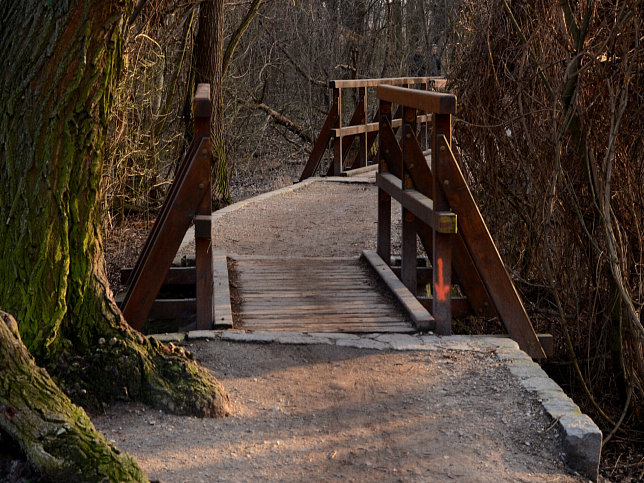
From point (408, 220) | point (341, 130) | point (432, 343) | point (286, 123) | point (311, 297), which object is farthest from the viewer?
point (286, 123)

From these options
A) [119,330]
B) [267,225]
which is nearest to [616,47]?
[119,330]

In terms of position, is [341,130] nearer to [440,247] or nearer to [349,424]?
[440,247]

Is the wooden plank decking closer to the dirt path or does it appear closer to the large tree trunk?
the dirt path

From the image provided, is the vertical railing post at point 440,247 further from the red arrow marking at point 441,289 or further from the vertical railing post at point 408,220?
the vertical railing post at point 408,220

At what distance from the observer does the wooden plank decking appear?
610 cm

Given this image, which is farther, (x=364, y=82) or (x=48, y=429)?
(x=364, y=82)

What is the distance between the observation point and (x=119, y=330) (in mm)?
4652

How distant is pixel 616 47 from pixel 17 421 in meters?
4.33

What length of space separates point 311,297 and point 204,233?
1345 mm

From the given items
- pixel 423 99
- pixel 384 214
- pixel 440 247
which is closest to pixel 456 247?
pixel 440 247

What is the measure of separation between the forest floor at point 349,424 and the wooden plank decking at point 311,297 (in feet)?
1.78

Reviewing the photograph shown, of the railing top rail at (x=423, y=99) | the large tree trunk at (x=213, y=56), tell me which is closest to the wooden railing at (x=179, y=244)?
the railing top rail at (x=423, y=99)

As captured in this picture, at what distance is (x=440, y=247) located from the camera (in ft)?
19.0

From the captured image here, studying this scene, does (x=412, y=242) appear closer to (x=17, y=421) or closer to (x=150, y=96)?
(x=17, y=421)
